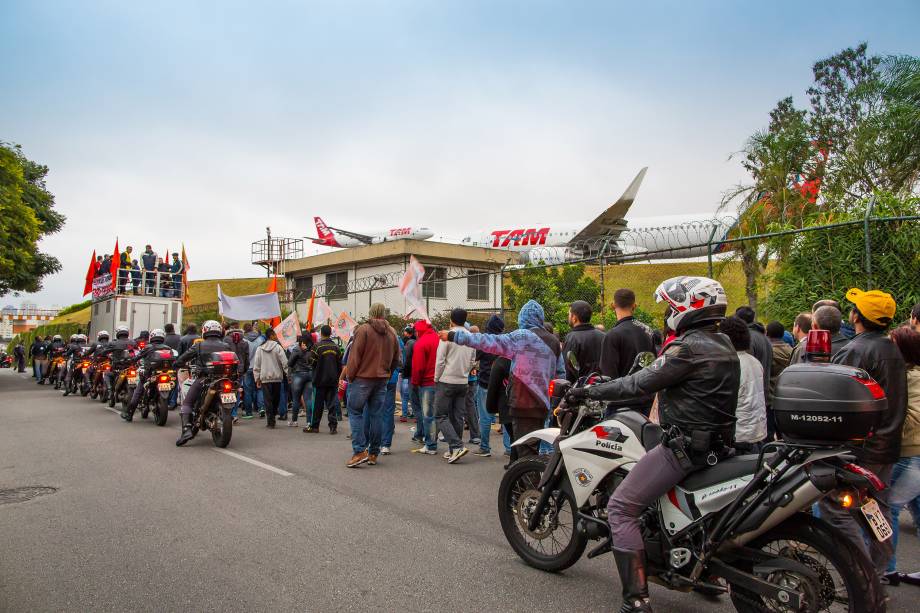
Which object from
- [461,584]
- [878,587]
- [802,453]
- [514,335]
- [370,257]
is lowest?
[461,584]

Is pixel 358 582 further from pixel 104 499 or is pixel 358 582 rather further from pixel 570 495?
pixel 104 499

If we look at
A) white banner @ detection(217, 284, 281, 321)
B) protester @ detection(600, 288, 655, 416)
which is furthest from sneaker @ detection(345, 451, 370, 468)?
white banner @ detection(217, 284, 281, 321)

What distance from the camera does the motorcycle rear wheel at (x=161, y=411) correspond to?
1196cm

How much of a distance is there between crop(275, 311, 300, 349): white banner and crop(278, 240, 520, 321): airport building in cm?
1282

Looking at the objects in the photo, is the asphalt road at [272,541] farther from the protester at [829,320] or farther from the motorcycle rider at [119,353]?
the motorcycle rider at [119,353]

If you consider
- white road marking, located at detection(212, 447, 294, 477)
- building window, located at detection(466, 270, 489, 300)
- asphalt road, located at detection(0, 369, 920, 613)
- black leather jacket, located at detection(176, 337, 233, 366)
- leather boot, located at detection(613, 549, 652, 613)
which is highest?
building window, located at detection(466, 270, 489, 300)

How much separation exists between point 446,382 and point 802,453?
6.07 m

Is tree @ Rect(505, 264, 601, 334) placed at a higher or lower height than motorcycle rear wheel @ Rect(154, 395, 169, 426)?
higher

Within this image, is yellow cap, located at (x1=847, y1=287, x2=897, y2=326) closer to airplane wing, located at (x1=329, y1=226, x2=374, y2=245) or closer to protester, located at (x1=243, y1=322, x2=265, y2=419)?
protester, located at (x1=243, y1=322, x2=265, y2=419)

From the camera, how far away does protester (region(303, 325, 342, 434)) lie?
1118cm

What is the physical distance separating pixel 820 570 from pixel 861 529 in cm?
105

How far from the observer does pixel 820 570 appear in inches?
126

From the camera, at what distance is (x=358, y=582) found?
171 inches

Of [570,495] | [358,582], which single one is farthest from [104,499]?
[570,495]
